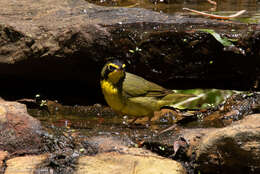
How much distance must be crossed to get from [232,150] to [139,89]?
193 centimetres

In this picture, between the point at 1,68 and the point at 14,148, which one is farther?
the point at 1,68

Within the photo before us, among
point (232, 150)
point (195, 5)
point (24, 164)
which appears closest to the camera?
point (232, 150)

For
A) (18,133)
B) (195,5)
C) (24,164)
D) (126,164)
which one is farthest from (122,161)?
(195,5)

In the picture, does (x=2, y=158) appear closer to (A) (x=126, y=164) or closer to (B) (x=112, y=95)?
(A) (x=126, y=164)

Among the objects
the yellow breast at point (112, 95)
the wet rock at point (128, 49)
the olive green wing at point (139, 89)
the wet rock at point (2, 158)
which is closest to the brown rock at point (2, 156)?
the wet rock at point (2, 158)

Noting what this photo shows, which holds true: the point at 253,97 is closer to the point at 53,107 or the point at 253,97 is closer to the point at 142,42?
the point at 142,42

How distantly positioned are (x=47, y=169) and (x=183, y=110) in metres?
2.78

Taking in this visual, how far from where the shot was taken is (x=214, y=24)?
6.34 m

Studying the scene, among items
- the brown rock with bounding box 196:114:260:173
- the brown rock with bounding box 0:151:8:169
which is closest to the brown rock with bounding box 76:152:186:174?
the brown rock with bounding box 196:114:260:173

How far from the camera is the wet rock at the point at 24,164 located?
3.65m

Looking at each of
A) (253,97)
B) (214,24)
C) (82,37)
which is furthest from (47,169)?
(214,24)

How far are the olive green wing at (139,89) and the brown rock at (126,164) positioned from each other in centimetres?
155

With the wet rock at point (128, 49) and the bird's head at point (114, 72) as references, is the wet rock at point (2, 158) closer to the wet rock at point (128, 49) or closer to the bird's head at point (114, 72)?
the bird's head at point (114, 72)

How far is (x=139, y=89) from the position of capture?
17.5 feet
